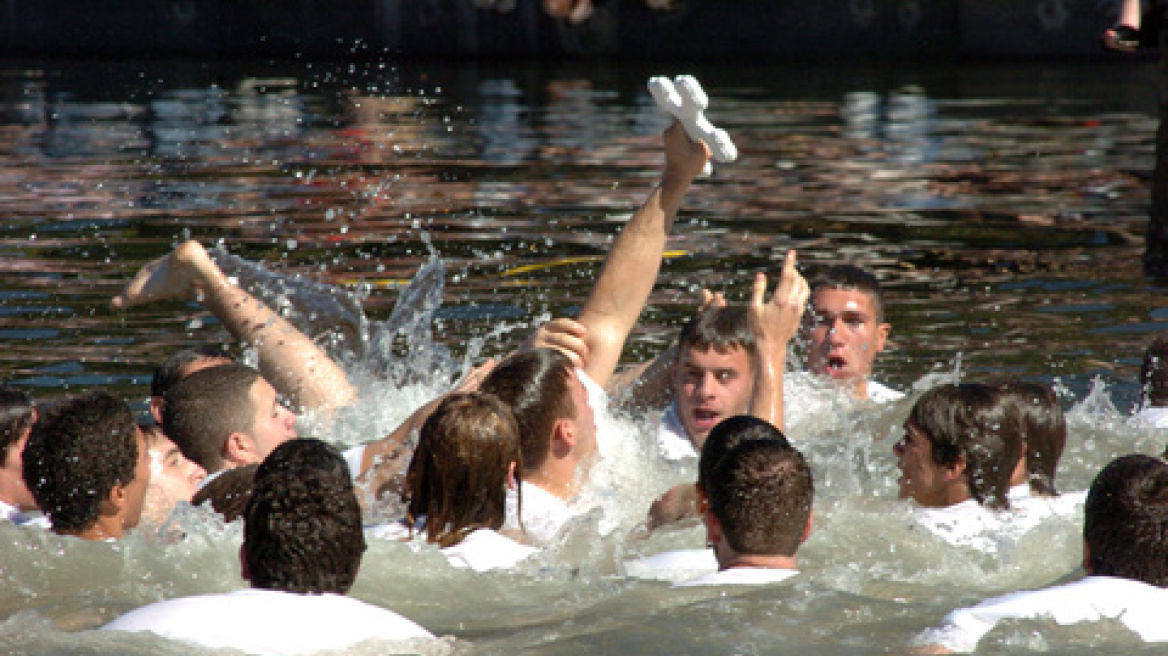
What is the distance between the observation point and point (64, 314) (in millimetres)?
10281

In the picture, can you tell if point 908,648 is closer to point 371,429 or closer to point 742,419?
point 742,419

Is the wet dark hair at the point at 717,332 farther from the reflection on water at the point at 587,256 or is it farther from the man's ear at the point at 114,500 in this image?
the man's ear at the point at 114,500

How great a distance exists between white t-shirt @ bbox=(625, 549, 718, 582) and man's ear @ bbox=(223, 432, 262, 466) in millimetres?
1777

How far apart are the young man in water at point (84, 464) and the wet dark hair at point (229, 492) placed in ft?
1.31

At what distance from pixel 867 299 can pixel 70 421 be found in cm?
420

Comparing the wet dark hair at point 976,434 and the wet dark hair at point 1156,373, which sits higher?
the wet dark hair at point 976,434

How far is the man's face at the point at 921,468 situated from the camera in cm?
583

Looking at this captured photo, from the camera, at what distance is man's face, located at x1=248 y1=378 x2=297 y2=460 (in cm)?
629

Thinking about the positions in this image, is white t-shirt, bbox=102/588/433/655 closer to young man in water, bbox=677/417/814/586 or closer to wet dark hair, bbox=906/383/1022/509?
young man in water, bbox=677/417/814/586

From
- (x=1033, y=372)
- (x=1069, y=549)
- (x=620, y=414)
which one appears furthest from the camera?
(x=1033, y=372)

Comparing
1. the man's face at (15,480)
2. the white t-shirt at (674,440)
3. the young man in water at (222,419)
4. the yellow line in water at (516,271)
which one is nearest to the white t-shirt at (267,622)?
the man's face at (15,480)

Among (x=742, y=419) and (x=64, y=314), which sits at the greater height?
(x=742, y=419)

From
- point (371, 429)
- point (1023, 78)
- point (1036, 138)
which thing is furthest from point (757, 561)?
point (1023, 78)

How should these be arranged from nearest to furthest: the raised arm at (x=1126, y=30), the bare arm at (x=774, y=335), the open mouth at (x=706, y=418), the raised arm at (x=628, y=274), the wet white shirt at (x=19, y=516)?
the wet white shirt at (x=19, y=516)
the bare arm at (x=774, y=335)
the raised arm at (x=628, y=274)
the open mouth at (x=706, y=418)
the raised arm at (x=1126, y=30)
